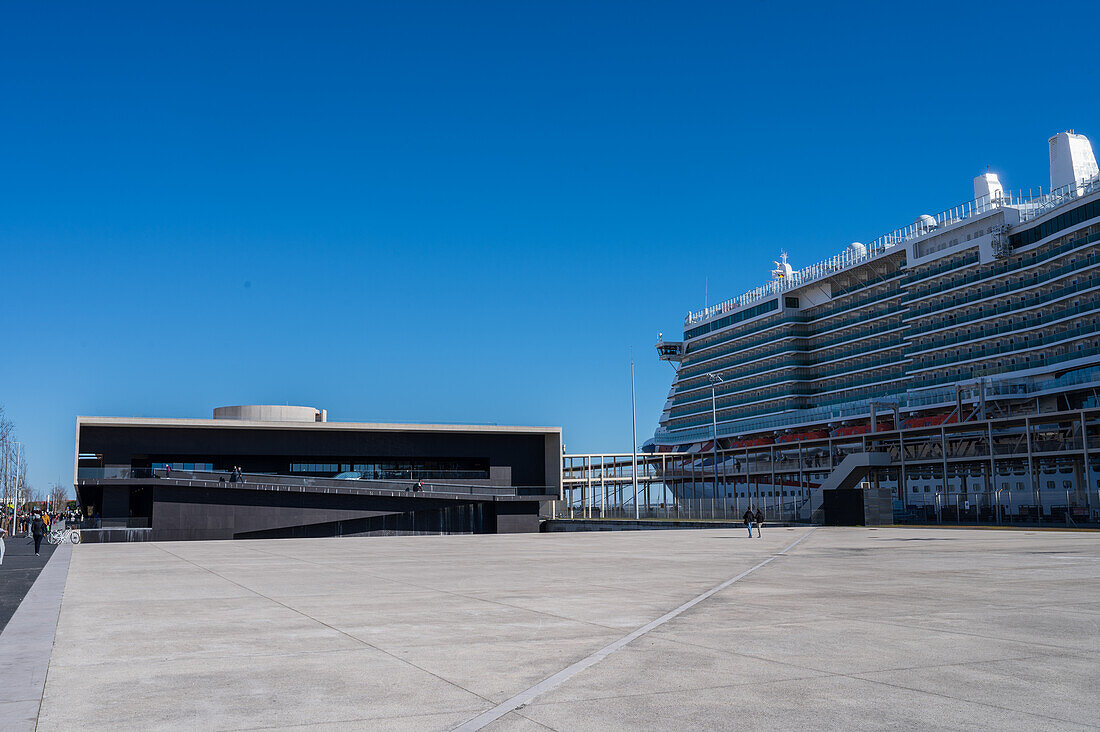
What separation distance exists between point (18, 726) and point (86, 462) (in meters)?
70.8

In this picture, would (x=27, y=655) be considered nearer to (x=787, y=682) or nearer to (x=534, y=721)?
(x=534, y=721)

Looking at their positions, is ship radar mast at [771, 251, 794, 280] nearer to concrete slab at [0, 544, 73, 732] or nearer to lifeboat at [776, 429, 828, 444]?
lifeboat at [776, 429, 828, 444]

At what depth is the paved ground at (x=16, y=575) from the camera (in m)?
14.4

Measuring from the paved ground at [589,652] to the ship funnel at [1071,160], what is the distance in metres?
75.9

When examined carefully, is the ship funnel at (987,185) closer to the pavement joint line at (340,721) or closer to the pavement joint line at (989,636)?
the pavement joint line at (989,636)

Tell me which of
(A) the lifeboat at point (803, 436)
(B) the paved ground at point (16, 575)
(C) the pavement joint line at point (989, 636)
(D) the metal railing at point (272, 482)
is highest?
(A) the lifeboat at point (803, 436)

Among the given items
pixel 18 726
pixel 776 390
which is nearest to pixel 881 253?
pixel 776 390

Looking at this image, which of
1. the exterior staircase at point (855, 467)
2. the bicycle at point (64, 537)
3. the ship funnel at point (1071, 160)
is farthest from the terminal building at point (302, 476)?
the ship funnel at point (1071, 160)

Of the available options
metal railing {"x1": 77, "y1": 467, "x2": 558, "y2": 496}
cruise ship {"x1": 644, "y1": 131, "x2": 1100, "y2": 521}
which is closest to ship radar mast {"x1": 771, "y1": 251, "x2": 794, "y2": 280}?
cruise ship {"x1": 644, "y1": 131, "x2": 1100, "y2": 521}

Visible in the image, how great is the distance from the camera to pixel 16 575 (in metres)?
21.1

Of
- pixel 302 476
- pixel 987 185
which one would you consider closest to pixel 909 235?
pixel 987 185

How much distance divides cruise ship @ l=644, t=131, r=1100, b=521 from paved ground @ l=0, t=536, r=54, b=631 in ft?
125

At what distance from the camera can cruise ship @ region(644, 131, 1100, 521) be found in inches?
2672

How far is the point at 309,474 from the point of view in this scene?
64.9 meters
